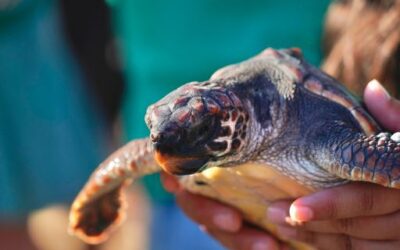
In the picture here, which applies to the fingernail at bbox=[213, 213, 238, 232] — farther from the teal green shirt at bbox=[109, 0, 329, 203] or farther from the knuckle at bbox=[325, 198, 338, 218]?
the teal green shirt at bbox=[109, 0, 329, 203]

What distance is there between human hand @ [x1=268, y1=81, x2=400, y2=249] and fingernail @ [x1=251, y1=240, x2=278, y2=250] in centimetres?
11

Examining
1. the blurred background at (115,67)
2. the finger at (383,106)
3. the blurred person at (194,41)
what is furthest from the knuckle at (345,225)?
the blurred person at (194,41)

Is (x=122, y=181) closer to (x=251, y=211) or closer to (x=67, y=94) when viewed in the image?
(x=251, y=211)

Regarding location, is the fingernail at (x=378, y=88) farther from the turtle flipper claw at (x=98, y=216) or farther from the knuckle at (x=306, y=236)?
the turtle flipper claw at (x=98, y=216)

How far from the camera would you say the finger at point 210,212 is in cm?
136

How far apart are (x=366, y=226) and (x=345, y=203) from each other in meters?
0.08

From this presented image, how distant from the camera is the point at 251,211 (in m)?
1.34

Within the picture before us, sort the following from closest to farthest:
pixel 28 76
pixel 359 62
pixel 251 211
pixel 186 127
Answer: pixel 186 127 < pixel 251 211 < pixel 359 62 < pixel 28 76

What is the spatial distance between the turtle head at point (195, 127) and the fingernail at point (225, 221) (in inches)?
10.2

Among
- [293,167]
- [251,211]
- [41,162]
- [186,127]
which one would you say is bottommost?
[41,162]

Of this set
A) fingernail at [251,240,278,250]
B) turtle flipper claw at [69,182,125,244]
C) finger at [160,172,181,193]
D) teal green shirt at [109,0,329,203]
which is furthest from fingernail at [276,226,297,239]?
teal green shirt at [109,0,329,203]

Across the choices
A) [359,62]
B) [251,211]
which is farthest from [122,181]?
[359,62]

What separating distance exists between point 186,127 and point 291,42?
2.55 feet

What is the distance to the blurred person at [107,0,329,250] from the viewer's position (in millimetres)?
1735
